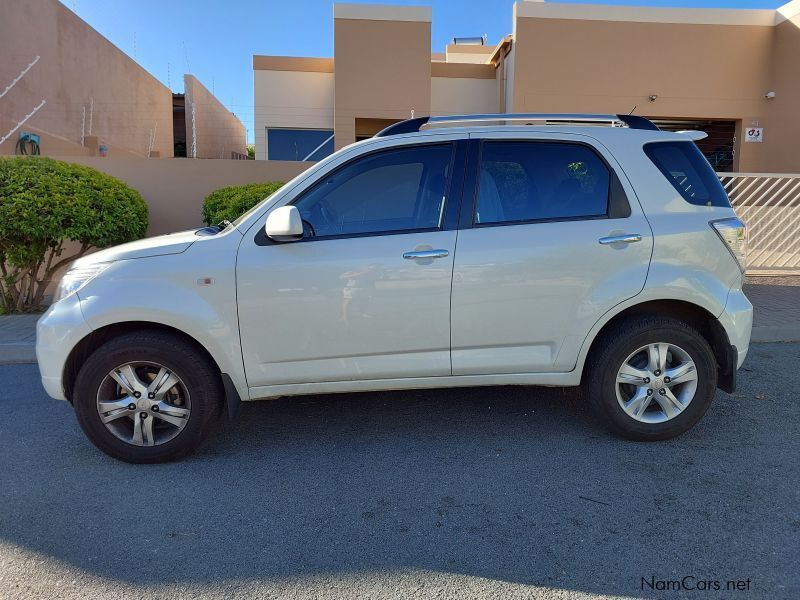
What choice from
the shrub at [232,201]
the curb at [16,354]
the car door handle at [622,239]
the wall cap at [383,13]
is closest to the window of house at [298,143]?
the wall cap at [383,13]

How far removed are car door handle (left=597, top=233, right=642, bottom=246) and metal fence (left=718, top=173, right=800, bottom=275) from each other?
7.22 m

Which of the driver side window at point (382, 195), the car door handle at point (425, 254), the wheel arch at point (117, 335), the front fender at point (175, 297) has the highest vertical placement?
the driver side window at point (382, 195)

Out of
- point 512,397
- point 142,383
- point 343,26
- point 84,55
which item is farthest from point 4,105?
point 512,397

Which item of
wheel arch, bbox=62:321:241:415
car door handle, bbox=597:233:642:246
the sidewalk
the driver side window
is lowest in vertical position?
the sidewalk

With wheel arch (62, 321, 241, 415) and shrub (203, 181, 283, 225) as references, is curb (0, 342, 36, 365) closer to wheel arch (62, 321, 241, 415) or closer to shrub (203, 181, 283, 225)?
shrub (203, 181, 283, 225)

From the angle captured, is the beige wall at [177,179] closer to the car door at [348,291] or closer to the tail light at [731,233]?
the car door at [348,291]

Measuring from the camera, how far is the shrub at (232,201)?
775cm

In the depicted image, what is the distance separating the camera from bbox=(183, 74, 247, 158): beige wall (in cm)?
1912

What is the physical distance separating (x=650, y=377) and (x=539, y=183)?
143cm

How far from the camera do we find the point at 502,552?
9.13 feet

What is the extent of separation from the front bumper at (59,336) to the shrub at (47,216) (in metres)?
3.94

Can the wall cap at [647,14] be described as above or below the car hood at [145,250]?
above

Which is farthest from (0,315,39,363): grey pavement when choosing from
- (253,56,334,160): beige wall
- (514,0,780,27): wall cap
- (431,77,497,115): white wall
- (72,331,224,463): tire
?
(514,0,780,27): wall cap

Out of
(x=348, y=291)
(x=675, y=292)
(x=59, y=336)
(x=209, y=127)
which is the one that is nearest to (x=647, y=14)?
(x=675, y=292)
